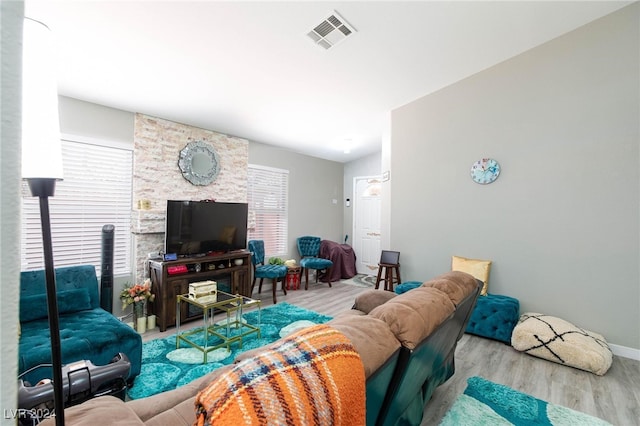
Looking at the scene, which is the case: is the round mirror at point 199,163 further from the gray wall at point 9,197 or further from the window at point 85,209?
the gray wall at point 9,197

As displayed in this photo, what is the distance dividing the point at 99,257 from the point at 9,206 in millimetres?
3797

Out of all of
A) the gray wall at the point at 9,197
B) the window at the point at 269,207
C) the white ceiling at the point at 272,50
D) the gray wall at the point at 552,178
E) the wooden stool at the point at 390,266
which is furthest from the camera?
the window at the point at 269,207

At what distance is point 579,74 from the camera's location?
304 centimetres

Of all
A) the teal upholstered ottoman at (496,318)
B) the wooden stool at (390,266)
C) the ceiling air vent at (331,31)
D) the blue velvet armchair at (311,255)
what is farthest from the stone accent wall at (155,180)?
the teal upholstered ottoman at (496,318)

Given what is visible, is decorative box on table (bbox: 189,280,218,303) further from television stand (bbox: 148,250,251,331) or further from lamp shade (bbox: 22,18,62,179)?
lamp shade (bbox: 22,18,62,179)

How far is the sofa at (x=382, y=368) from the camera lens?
3.05 ft

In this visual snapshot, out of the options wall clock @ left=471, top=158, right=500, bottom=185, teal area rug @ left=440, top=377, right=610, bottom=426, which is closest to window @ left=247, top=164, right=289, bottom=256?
wall clock @ left=471, top=158, right=500, bottom=185

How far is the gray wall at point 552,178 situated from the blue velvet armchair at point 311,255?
1.88 meters

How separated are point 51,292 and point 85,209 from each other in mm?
3164

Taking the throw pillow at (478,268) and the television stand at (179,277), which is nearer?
the television stand at (179,277)

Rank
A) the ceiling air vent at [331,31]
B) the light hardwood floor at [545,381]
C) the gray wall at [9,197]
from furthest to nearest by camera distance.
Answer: the ceiling air vent at [331,31] → the light hardwood floor at [545,381] → the gray wall at [9,197]

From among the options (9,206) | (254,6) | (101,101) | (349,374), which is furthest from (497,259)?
(101,101)

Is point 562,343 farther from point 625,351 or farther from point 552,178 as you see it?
point 552,178

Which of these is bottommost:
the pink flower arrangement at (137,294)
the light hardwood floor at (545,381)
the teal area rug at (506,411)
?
the light hardwood floor at (545,381)
